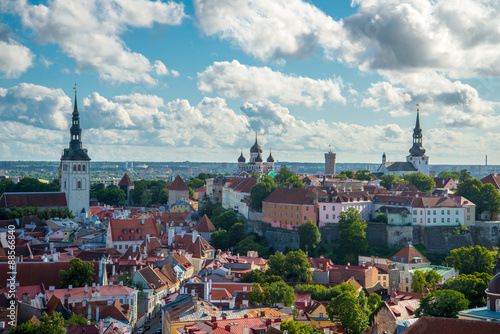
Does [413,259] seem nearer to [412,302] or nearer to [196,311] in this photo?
[412,302]

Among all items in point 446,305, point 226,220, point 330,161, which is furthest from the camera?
point 330,161

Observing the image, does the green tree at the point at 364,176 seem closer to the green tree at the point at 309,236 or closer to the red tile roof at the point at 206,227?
the red tile roof at the point at 206,227

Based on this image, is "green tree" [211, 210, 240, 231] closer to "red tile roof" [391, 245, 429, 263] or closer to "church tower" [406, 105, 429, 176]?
"red tile roof" [391, 245, 429, 263]

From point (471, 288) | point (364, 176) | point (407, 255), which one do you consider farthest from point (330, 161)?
point (471, 288)

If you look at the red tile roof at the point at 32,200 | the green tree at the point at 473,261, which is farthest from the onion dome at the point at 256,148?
the green tree at the point at 473,261

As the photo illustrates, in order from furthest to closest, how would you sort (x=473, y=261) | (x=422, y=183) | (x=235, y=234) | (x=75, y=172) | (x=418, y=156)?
1. (x=418, y=156)
2. (x=75, y=172)
3. (x=422, y=183)
4. (x=235, y=234)
5. (x=473, y=261)

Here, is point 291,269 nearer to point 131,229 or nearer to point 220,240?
point 220,240

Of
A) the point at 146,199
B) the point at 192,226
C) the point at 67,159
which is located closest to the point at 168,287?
the point at 192,226

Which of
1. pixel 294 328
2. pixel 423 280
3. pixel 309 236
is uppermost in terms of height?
pixel 309 236
